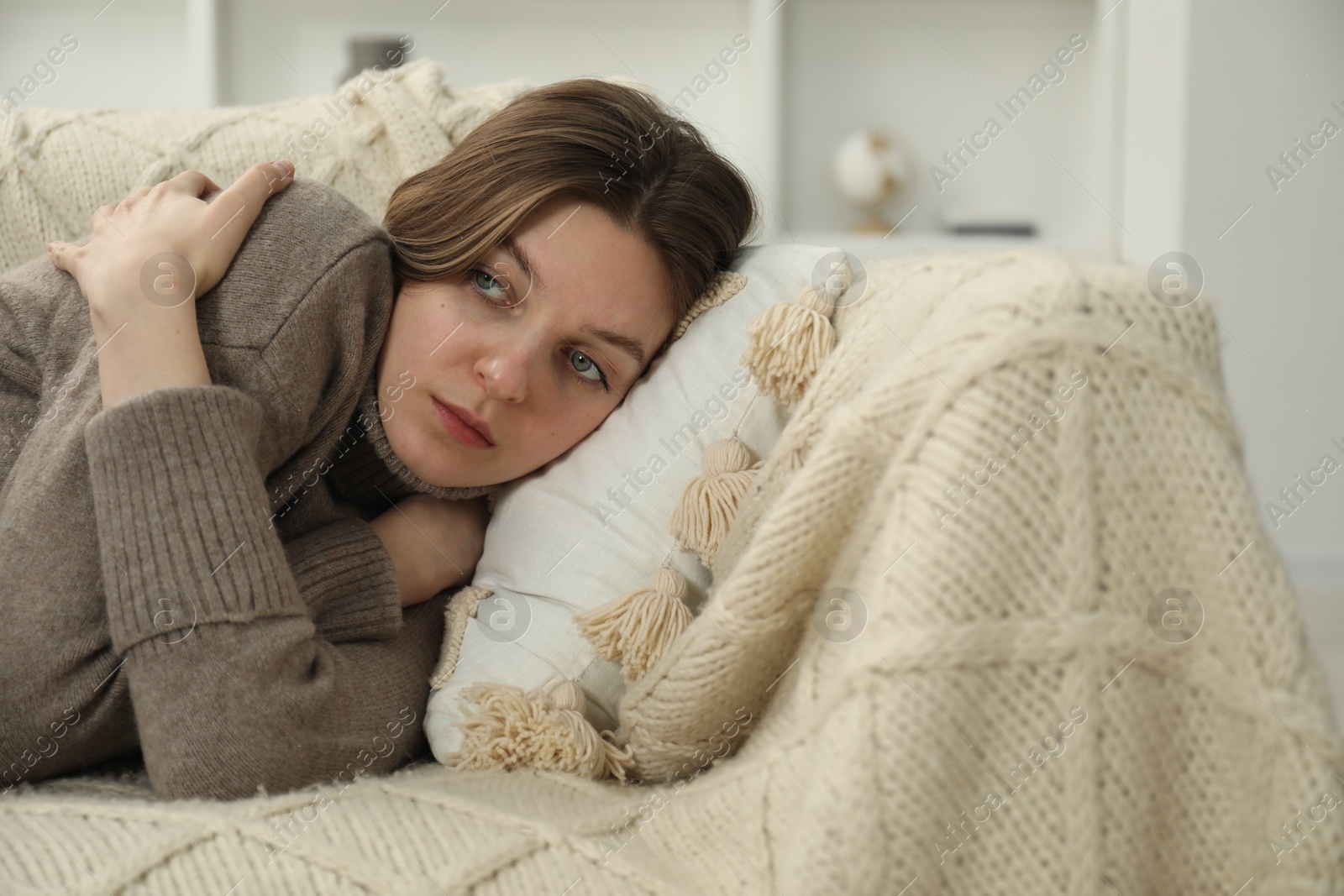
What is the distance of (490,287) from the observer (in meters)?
0.98

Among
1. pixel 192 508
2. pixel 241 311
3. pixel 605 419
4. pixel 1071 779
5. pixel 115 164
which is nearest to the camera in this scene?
pixel 1071 779

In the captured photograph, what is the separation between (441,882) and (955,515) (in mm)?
351

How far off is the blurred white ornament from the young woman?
1.61 meters

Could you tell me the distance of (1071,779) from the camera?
1.77 ft

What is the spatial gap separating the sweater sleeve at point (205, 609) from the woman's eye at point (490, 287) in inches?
10.3

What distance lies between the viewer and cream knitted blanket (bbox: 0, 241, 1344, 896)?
54 centimetres

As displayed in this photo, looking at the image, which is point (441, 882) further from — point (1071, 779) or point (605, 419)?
point (605, 419)

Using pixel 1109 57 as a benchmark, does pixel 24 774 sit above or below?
below

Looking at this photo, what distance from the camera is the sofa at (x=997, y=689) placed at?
21.1 inches

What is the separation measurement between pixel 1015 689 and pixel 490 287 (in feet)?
2.06

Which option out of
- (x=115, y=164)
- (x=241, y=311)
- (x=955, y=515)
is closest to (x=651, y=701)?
(x=955, y=515)

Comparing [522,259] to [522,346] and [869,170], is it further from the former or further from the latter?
[869,170]

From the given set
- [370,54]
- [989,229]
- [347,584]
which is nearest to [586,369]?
[347,584]

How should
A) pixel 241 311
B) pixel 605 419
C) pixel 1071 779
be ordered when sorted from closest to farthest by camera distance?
1. pixel 1071 779
2. pixel 241 311
3. pixel 605 419
